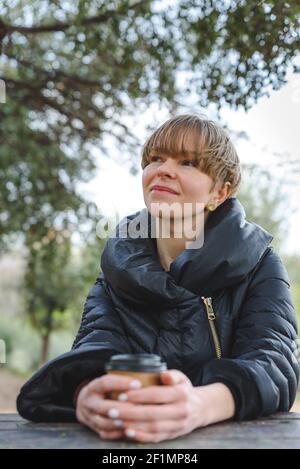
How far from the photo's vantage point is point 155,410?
3.88 ft

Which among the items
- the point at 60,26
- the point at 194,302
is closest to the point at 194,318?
the point at 194,302

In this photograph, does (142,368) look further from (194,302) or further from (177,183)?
(177,183)

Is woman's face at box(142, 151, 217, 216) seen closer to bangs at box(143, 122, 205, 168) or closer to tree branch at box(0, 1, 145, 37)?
bangs at box(143, 122, 205, 168)

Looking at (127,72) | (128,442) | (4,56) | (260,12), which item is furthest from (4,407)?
(128,442)

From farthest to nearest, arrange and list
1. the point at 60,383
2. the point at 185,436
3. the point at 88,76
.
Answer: the point at 88,76
the point at 60,383
the point at 185,436

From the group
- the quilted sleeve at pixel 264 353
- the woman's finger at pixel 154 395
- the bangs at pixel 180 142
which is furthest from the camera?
the bangs at pixel 180 142

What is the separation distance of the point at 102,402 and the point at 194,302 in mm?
494

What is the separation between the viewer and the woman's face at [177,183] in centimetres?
173

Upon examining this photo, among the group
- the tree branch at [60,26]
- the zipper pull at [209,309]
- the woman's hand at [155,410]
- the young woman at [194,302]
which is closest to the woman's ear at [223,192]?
the young woman at [194,302]

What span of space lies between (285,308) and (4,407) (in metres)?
8.34

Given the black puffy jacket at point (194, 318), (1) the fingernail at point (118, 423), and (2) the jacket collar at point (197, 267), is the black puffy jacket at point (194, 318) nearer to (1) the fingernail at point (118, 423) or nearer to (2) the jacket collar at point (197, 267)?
(2) the jacket collar at point (197, 267)

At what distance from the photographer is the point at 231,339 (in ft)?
5.49

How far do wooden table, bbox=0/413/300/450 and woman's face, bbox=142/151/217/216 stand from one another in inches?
24.3

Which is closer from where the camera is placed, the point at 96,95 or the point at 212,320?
the point at 212,320
